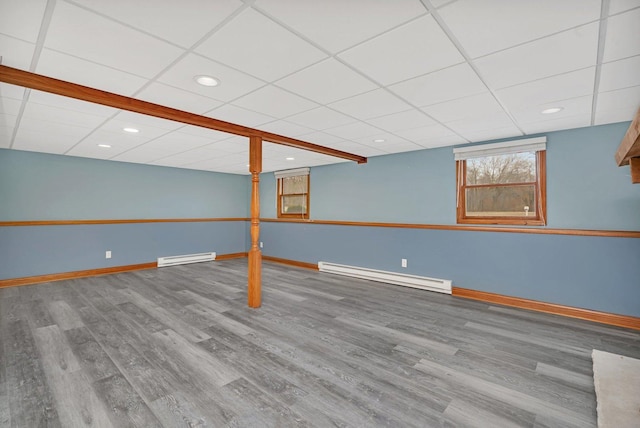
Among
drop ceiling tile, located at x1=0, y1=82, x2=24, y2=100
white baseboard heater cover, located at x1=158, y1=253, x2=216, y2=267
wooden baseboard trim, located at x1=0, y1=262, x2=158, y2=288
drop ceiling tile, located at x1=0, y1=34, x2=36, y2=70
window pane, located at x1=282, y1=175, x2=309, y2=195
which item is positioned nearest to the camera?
drop ceiling tile, located at x1=0, y1=34, x2=36, y2=70

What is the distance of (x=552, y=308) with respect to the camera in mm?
3602

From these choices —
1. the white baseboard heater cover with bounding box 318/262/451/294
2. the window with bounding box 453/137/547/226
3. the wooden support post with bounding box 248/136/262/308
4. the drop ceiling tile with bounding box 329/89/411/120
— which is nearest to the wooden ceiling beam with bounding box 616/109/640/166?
the drop ceiling tile with bounding box 329/89/411/120

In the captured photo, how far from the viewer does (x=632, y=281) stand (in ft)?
10.5

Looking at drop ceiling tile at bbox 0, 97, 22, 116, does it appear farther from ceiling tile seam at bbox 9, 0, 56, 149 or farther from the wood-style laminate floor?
the wood-style laminate floor

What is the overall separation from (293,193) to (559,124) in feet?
17.0

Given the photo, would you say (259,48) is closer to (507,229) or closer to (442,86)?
(442,86)

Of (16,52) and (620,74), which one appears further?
(620,74)

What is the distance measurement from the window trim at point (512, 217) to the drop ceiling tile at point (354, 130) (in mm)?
1647

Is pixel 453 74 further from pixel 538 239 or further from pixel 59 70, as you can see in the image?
pixel 59 70

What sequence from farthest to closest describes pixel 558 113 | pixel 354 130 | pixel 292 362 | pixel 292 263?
pixel 292 263
pixel 354 130
pixel 558 113
pixel 292 362

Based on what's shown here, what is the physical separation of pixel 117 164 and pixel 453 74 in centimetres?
644

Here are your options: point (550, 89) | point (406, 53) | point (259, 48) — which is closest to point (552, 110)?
point (550, 89)

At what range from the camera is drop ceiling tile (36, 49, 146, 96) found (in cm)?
200

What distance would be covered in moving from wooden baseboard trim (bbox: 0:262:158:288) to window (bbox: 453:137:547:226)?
6357 mm
